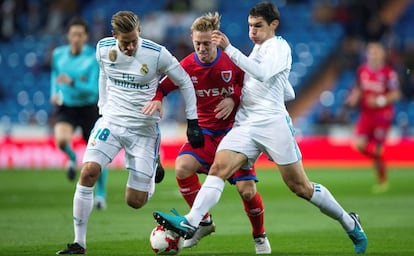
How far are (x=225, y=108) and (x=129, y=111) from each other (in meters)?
0.92

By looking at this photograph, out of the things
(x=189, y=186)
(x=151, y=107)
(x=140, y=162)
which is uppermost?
(x=151, y=107)

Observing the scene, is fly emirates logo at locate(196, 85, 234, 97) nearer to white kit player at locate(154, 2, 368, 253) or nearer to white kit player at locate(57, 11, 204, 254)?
white kit player at locate(154, 2, 368, 253)

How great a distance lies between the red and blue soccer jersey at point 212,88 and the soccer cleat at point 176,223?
1263mm

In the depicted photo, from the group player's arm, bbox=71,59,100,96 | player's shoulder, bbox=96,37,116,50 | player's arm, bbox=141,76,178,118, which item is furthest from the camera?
player's arm, bbox=71,59,100,96

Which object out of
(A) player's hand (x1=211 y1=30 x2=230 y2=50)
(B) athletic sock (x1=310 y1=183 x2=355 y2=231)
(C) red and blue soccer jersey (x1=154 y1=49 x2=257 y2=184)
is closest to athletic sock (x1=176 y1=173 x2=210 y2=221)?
(C) red and blue soccer jersey (x1=154 y1=49 x2=257 y2=184)

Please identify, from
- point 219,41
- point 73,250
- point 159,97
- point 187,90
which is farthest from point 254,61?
point 73,250

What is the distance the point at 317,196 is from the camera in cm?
856

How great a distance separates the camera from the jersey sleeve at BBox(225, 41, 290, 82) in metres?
8.27

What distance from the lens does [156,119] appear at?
894cm

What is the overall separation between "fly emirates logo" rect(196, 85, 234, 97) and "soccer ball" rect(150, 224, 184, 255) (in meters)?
1.58

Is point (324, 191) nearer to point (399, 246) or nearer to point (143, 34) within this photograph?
point (399, 246)

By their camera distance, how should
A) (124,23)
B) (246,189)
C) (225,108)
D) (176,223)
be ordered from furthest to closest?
(246,189)
(225,108)
(124,23)
(176,223)

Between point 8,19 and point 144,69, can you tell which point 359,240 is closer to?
point 144,69

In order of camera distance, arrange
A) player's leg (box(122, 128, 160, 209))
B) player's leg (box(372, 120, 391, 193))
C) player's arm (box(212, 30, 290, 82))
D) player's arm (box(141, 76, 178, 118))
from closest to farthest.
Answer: player's arm (box(212, 30, 290, 82)) → player's arm (box(141, 76, 178, 118)) → player's leg (box(122, 128, 160, 209)) → player's leg (box(372, 120, 391, 193))
